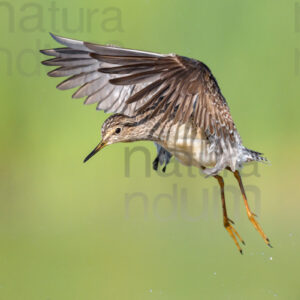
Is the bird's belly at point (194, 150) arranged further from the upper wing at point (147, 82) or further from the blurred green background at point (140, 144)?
the blurred green background at point (140, 144)

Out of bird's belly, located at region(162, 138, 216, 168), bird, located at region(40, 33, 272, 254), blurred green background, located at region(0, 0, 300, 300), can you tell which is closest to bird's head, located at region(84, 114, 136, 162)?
bird, located at region(40, 33, 272, 254)

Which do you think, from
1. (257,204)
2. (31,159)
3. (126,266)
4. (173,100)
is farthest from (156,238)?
(173,100)

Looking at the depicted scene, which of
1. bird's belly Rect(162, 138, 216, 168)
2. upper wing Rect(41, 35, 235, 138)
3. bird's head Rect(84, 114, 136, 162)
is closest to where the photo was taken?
upper wing Rect(41, 35, 235, 138)

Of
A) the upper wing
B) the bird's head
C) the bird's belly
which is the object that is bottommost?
the bird's belly

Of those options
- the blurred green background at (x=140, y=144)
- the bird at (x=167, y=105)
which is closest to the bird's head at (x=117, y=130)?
the bird at (x=167, y=105)

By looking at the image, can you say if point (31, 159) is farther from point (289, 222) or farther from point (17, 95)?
point (289, 222)

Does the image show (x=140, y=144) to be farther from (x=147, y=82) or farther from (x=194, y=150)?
(x=147, y=82)

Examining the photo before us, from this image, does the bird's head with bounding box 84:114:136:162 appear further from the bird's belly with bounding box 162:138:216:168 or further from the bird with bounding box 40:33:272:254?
the bird's belly with bounding box 162:138:216:168
